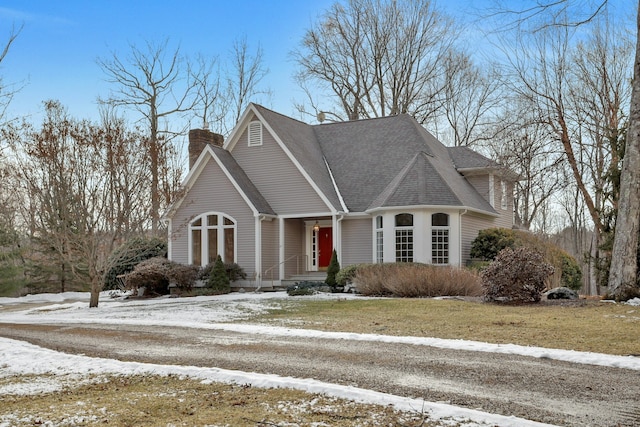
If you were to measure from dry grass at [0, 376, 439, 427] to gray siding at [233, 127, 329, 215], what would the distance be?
16.9 meters

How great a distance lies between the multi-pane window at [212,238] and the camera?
2414 cm

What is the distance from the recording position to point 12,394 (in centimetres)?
679

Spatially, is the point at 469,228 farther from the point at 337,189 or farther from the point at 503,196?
the point at 337,189

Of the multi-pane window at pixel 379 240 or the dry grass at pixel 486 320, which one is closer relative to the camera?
the dry grass at pixel 486 320

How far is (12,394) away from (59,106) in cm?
1285

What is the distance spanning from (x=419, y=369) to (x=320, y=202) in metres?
16.1

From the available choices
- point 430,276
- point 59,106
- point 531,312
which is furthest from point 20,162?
point 531,312

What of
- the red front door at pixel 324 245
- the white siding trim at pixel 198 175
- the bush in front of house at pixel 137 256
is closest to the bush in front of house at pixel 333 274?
the red front door at pixel 324 245

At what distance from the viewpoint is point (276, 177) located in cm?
2438

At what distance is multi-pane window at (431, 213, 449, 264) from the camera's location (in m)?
21.9

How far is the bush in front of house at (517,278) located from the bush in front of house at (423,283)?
189 centimetres

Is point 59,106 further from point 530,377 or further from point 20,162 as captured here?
point 530,377

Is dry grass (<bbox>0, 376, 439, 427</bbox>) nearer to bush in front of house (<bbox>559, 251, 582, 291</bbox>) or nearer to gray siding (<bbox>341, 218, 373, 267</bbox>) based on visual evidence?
gray siding (<bbox>341, 218, 373, 267</bbox>)

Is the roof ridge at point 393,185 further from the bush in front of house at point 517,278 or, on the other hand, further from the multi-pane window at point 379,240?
the bush in front of house at point 517,278
